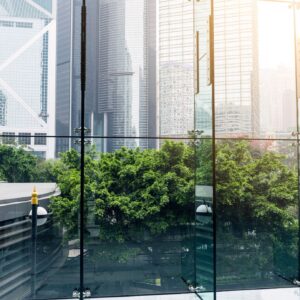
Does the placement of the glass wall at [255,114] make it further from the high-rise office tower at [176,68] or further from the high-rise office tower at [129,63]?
the high-rise office tower at [129,63]

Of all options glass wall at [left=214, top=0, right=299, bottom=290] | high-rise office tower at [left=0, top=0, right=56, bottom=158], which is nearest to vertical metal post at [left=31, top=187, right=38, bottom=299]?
high-rise office tower at [left=0, top=0, right=56, bottom=158]

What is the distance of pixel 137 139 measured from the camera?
4.34 meters

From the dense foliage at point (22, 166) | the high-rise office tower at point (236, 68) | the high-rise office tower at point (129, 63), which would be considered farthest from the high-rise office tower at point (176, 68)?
the dense foliage at point (22, 166)

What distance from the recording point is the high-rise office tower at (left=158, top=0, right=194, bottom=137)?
185 inches

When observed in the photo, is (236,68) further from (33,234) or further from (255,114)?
(33,234)

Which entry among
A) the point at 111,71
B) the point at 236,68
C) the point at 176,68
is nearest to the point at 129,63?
the point at 111,71

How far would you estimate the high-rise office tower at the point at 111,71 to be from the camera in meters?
4.31

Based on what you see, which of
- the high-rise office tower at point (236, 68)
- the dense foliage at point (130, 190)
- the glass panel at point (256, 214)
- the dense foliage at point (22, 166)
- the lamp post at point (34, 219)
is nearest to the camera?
the lamp post at point (34, 219)

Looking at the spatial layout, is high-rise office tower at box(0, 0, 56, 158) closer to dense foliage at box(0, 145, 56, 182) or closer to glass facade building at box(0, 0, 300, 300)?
glass facade building at box(0, 0, 300, 300)

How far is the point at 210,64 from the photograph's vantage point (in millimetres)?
3203

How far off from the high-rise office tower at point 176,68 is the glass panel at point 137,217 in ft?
1.09

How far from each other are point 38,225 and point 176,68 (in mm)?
2737

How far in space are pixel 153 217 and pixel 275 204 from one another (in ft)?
8.37

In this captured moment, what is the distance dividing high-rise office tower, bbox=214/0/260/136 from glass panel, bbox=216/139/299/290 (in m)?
0.36
